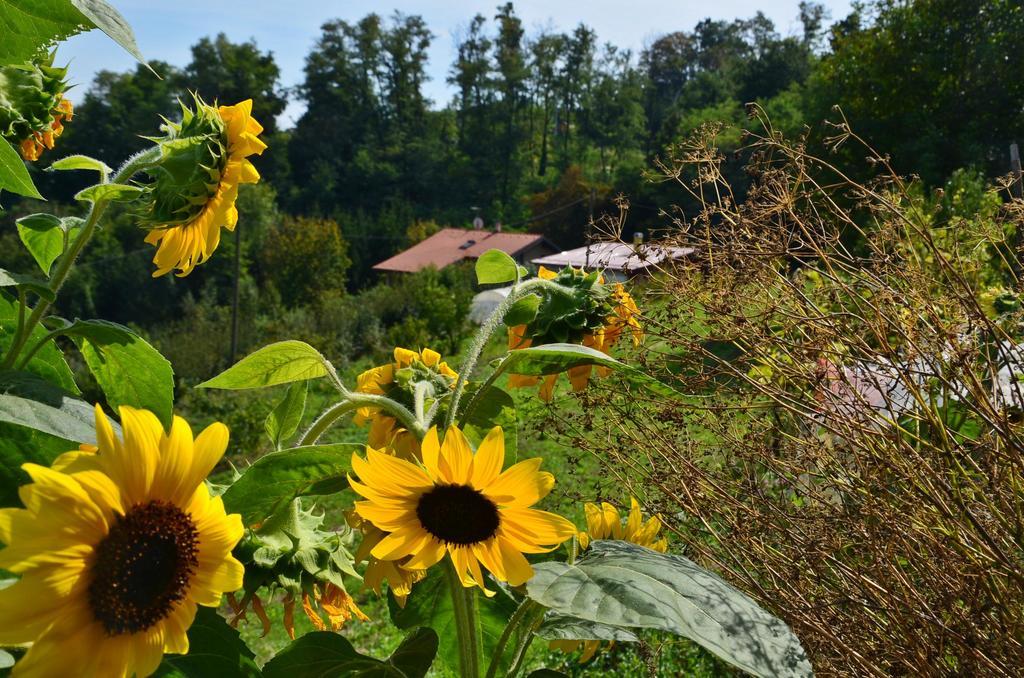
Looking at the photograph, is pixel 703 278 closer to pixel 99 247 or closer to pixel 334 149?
pixel 99 247

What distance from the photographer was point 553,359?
→ 1.56 feet

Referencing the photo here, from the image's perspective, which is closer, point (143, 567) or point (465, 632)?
point (143, 567)

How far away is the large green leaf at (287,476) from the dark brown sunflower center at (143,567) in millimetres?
65

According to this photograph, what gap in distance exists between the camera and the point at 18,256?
17219 millimetres

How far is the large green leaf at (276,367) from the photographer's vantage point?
0.46 metres

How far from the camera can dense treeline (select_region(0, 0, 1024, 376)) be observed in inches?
620

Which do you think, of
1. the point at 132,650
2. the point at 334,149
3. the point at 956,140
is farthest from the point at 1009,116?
the point at 334,149

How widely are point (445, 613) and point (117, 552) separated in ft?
0.96

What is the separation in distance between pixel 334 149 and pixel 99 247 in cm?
1096

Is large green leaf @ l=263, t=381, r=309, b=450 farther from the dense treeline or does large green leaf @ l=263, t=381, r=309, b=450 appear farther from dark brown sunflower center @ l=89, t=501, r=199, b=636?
the dense treeline

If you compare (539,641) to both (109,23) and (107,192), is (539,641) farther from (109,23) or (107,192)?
(109,23)

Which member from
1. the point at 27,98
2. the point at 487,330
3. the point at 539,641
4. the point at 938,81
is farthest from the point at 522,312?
the point at 938,81

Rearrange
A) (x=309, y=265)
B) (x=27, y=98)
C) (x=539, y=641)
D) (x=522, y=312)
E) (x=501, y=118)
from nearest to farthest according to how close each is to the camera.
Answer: (x=522, y=312) < (x=27, y=98) < (x=539, y=641) < (x=309, y=265) < (x=501, y=118)

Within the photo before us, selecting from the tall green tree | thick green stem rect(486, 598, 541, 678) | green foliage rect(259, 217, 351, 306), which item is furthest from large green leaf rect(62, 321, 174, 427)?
the tall green tree
